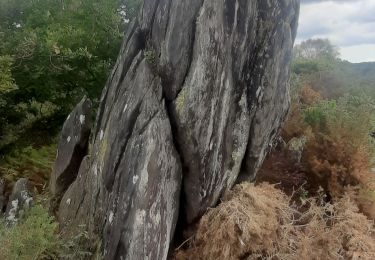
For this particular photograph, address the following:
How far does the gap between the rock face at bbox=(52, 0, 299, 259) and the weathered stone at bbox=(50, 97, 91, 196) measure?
41.2 inches

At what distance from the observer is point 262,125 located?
31.3ft

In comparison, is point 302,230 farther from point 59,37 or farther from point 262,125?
point 59,37

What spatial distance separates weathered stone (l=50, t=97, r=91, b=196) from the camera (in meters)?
10.4

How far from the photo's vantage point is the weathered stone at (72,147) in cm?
1044

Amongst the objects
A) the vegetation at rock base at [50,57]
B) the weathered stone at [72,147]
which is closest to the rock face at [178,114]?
the weathered stone at [72,147]

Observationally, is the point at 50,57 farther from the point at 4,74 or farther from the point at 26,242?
the point at 26,242

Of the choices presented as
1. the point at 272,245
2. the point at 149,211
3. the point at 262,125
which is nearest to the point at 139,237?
the point at 149,211

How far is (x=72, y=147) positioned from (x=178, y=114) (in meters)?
3.54

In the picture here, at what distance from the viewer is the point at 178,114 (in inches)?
326

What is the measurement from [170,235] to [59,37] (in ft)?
23.3

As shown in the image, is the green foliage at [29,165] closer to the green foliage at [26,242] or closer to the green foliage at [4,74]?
the green foliage at [4,74]

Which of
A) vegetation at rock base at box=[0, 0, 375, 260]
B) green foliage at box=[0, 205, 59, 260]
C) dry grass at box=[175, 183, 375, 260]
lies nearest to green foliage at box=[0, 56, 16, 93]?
vegetation at rock base at box=[0, 0, 375, 260]

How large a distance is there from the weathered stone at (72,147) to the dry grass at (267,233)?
3523 mm

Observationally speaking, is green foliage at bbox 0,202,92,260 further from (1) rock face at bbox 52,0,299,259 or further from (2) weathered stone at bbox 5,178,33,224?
(2) weathered stone at bbox 5,178,33,224
